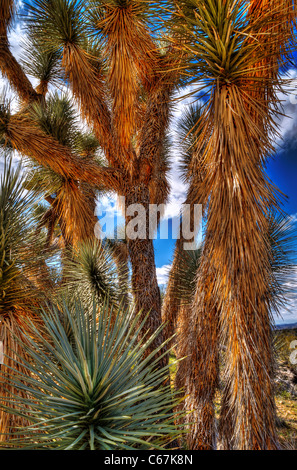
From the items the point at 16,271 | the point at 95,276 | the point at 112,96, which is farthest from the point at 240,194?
the point at 95,276

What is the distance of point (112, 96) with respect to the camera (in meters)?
4.34

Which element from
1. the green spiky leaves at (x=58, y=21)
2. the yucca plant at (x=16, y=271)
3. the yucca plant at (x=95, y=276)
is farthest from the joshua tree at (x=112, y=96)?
the yucca plant at (x=16, y=271)

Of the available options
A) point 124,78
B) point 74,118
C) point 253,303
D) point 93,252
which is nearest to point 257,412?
point 253,303

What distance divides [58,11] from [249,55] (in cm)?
316

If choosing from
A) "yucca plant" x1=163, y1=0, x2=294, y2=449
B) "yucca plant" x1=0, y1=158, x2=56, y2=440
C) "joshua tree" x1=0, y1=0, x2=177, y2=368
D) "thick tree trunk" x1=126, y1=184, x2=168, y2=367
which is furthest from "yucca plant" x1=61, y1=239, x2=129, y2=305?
"yucca plant" x1=163, y1=0, x2=294, y2=449

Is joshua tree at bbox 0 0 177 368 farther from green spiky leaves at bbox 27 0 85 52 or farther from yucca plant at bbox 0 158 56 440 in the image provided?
yucca plant at bbox 0 158 56 440

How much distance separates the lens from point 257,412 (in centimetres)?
219

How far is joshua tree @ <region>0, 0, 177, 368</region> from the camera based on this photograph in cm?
401

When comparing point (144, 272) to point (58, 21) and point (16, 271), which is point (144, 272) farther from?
point (58, 21)

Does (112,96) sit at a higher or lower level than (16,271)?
higher

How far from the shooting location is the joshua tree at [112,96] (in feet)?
13.2

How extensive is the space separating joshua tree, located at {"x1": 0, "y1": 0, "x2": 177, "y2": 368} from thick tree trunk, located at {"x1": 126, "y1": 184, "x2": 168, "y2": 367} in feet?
0.05

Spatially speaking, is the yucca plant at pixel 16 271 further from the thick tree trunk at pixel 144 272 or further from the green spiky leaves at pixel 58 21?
the green spiky leaves at pixel 58 21

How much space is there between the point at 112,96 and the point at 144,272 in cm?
260
